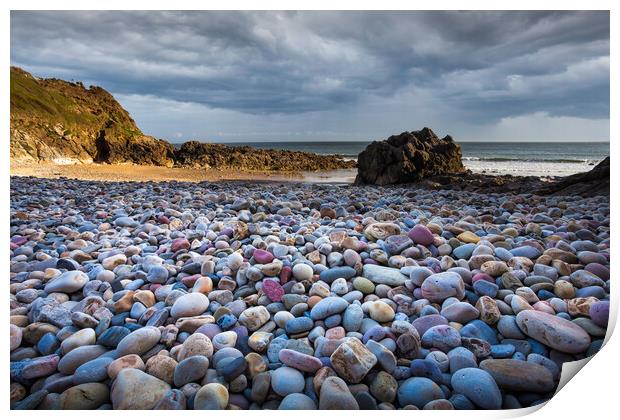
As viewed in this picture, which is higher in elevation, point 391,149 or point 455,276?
point 391,149

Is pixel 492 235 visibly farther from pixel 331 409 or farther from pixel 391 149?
pixel 391 149

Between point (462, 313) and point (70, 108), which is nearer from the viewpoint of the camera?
point (462, 313)

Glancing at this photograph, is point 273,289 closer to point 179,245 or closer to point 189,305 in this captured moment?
point 189,305

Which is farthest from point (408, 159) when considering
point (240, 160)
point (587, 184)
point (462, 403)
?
point (240, 160)

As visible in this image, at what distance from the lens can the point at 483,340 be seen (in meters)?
1.21

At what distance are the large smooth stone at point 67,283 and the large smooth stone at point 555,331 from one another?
173 centimetres

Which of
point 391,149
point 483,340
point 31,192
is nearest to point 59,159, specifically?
point 31,192

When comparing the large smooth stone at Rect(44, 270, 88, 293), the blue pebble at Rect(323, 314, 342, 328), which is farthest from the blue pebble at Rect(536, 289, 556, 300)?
the large smooth stone at Rect(44, 270, 88, 293)

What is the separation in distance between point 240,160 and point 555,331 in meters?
12.9

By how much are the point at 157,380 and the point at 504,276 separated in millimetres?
1344

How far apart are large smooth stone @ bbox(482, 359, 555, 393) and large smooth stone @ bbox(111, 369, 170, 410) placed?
956 mm

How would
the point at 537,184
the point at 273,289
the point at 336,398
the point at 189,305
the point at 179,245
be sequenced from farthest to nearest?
the point at 537,184 → the point at 179,245 → the point at 273,289 → the point at 189,305 → the point at 336,398

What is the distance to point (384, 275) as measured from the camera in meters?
1.59
